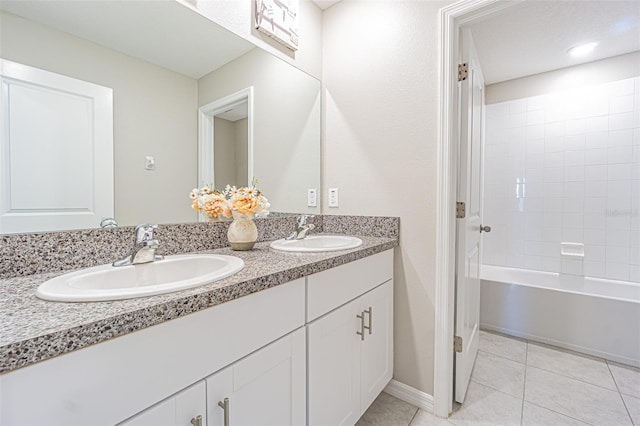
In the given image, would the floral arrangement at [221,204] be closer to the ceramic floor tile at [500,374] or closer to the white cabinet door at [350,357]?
the white cabinet door at [350,357]

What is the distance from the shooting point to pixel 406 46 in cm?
146

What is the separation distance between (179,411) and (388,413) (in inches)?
45.5

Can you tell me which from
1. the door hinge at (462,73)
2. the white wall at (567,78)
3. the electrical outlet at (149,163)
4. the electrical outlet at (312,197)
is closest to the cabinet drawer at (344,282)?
the electrical outlet at (312,197)

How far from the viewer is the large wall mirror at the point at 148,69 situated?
834mm

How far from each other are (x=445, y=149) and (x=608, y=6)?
4.82 ft

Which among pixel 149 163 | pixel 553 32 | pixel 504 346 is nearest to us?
pixel 149 163

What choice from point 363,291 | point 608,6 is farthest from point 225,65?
point 608,6

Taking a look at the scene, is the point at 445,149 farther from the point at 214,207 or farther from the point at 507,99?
the point at 507,99

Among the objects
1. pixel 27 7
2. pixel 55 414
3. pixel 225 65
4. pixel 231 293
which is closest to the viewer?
pixel 55 414

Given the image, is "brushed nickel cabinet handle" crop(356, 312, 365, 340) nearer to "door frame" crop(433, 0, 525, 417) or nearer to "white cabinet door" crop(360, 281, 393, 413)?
"white cabinet door" crop(360, 281, 393, 413)

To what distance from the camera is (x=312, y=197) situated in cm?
180

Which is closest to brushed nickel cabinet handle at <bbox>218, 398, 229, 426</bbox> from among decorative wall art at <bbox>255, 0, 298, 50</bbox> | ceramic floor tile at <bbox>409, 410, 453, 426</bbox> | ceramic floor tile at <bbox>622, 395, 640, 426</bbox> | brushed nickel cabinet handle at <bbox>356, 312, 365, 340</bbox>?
brushed nickel cabinet handle at <bbox>356, 312, 365, 340</bbox>

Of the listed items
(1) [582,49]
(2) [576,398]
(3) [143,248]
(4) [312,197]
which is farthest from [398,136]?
(1) [582,49]

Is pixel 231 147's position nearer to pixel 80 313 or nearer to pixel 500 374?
pixel 80 313
